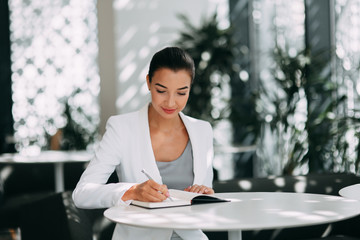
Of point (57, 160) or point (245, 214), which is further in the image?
point (57, 160)

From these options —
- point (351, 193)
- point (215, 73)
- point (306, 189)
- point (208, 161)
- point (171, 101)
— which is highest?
point (215, 73)

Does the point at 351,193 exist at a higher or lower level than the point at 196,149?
lower

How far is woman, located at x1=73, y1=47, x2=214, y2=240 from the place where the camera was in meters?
2.01

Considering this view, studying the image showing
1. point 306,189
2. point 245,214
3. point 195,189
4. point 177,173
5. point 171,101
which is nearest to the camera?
point 245,214

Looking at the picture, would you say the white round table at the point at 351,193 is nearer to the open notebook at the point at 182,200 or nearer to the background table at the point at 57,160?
the open notebook at the point at 182,200

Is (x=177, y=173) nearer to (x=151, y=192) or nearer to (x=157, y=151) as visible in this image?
(x=157, y=151)

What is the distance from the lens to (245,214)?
1634 mm

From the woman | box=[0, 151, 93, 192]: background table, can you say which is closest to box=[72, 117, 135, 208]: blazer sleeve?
the woman

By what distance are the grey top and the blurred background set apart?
185cm

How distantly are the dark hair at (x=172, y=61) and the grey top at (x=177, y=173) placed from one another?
38cm

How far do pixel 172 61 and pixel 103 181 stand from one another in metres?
0.58

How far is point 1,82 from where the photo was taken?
288 inches

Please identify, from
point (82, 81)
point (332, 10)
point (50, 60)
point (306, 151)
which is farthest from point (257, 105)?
point (50, 60)

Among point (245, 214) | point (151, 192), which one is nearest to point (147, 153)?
point (151, 192)
